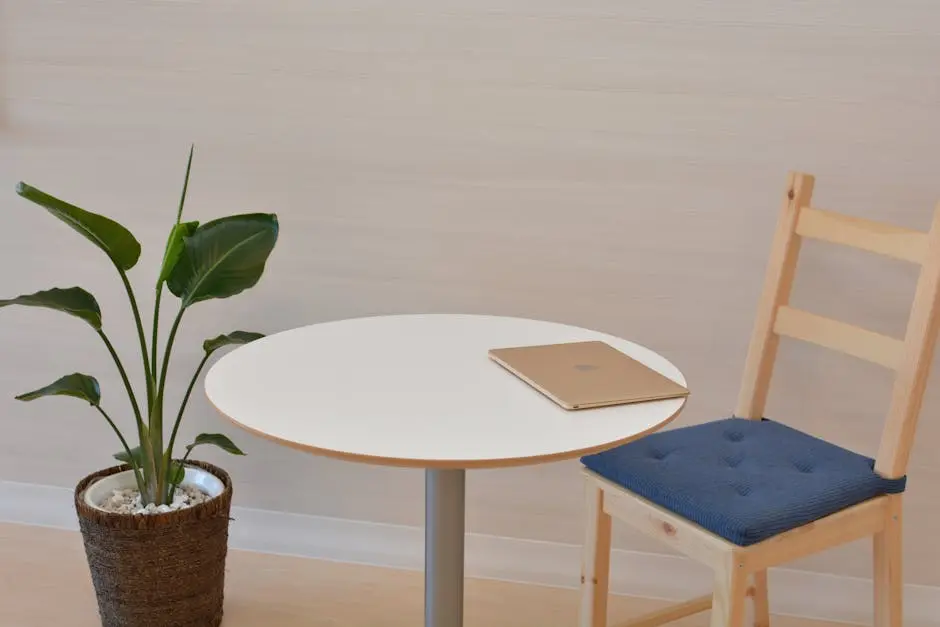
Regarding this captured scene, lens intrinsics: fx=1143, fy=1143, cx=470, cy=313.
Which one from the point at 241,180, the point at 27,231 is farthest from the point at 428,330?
the point at 27,231

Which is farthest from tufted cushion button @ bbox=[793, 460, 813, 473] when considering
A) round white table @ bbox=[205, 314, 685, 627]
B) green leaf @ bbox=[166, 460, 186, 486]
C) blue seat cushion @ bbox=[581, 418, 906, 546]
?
green leaf @ bbox=[166, 460, 186, 486]

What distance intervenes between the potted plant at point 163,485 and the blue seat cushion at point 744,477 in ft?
2.67

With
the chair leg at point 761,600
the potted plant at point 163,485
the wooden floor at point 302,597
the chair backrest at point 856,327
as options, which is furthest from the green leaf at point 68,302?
the chair leg at point 761,600

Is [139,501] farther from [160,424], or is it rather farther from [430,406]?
[430,406]

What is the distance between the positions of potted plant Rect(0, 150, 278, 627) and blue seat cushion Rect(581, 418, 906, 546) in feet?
2.67

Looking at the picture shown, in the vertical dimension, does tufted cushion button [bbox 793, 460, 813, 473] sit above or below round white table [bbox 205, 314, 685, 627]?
below

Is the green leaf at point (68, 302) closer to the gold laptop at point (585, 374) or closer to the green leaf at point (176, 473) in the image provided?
the green leaf at point (176, 473)

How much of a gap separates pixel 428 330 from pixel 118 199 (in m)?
1.04

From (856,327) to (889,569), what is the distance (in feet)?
1.37

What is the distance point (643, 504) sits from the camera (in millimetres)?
1888

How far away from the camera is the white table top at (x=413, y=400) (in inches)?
58.1

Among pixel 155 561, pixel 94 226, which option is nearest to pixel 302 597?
pixel 155 561

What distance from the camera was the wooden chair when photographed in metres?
1.78

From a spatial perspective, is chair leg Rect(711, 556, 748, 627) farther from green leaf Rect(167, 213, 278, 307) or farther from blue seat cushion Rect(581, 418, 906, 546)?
green leaf Rect(167, 213, 278, 307)
